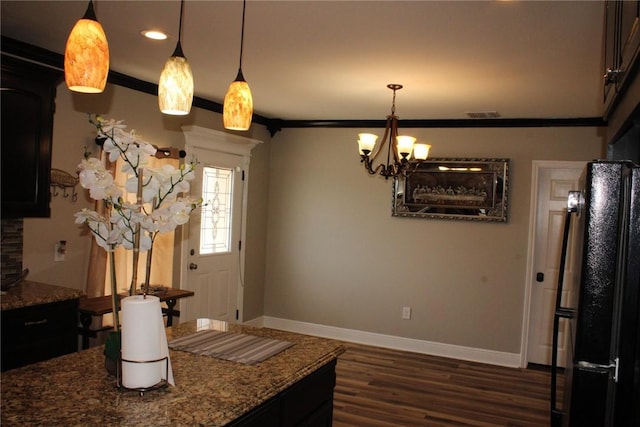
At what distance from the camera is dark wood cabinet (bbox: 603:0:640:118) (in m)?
1.32

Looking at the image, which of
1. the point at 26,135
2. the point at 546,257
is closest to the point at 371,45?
the point at 26,135

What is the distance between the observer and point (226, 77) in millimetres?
4223

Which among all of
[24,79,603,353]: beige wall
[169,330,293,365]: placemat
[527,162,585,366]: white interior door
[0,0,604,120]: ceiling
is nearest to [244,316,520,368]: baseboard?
[24,79,603,353]: beige wall

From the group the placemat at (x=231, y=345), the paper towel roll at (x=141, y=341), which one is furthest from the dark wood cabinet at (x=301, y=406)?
the paper towel roll at (x=141, y=341)

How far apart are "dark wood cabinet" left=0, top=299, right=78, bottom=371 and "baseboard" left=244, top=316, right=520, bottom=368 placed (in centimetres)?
303

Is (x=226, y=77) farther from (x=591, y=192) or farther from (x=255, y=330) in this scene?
(x=591, y=192)

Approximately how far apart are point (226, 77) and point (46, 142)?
145cm

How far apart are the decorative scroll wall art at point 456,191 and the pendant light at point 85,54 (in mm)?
4472

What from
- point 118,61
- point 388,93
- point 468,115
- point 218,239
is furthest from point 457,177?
point 118,61

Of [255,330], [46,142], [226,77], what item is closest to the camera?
[255,330]

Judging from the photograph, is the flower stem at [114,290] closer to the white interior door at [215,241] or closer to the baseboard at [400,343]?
the white interior door at [215,241]

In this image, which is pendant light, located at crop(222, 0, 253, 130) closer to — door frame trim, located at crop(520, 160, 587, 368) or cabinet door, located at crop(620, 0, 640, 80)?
cabinet door, located at crop(620, 0, 640, 80)

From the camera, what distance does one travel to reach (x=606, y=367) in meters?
1.32

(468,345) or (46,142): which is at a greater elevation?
(46,142)
